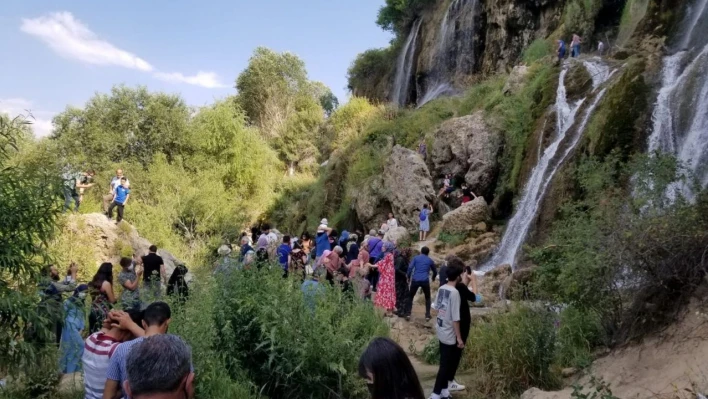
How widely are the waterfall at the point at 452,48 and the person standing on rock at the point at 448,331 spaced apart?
24.9 metres

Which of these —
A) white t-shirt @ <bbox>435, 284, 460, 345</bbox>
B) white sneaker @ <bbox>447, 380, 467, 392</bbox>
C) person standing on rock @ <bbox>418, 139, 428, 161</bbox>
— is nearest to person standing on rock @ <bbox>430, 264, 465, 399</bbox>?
white t-shirt @ <bbox>435, 284, 460, 345</bbox>

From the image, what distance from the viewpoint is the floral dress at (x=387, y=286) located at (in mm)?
10352

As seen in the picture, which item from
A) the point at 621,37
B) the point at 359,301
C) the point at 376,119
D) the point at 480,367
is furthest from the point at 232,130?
the point at 480,367

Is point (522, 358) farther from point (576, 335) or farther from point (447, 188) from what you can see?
point (447, 188)

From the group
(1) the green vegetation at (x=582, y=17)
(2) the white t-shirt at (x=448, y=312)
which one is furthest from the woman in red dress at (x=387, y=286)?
(1) the green vegetation at (x=582, y=17)

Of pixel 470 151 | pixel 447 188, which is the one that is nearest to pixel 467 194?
pixel 447 188

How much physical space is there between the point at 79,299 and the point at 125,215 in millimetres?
17683

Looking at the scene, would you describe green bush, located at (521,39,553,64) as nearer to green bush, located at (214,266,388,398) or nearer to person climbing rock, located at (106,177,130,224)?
person climbing rock, located at (106,177,130,224)

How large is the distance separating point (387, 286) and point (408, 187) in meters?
9.99

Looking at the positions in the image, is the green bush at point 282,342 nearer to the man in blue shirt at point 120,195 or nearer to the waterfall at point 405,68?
the man in blue shirt at point 120,195

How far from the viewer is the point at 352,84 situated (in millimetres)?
41594

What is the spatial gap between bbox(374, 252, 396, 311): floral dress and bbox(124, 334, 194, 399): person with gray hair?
8.20 metres

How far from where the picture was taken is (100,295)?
264 inches

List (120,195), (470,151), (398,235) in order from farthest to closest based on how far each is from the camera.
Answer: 1. (470,151)
2. (120,195)
3. (398,235)
